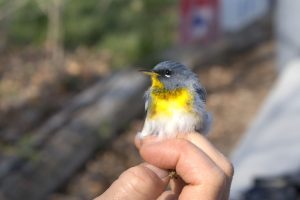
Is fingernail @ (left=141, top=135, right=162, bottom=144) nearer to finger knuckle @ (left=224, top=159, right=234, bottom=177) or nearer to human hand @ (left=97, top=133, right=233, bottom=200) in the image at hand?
human hand @ (left=97, top=133, right=233, bottom=200)

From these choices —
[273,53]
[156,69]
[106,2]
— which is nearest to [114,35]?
[106,2]

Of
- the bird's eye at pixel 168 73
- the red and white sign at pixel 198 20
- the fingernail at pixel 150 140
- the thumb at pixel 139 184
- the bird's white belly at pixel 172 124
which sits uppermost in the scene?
the red and white sign at pixel 198 20

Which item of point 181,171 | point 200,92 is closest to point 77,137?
point 200,92

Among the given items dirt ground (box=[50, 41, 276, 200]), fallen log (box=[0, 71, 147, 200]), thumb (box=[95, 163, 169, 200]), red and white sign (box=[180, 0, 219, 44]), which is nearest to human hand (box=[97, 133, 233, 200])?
thumb (box=[95, 163, 169, 200])

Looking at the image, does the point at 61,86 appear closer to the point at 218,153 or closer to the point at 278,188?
the point at 278,188

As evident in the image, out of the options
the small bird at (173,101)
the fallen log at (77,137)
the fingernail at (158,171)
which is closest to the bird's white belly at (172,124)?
the small bird at (173,101)

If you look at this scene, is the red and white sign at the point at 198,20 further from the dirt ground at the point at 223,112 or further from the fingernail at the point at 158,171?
the fingernail at the point at 158,171
